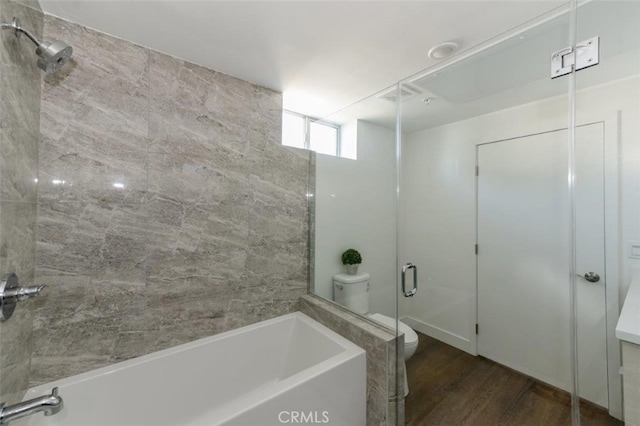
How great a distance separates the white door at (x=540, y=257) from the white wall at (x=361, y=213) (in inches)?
35.4

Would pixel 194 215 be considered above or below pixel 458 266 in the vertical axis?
above

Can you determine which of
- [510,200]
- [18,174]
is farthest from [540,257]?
[18,174]

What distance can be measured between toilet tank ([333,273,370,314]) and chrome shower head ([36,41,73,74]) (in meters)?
2.32

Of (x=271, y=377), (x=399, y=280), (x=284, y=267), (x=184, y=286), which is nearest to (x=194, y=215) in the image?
(x=184, y=286)

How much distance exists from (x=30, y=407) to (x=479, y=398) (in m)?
2.64

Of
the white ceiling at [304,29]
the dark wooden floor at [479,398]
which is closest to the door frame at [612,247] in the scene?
the dark wooden floor at [479,398]

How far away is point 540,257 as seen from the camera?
195 centimetres

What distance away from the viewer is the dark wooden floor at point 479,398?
1714 mm

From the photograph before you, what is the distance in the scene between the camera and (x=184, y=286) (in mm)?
1710

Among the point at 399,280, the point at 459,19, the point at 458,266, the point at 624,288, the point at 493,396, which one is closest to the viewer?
the point at 459,19

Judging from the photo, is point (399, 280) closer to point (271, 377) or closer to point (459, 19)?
point (271, 377)

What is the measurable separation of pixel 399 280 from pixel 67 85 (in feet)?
8.39

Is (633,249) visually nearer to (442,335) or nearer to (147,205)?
(442,335)

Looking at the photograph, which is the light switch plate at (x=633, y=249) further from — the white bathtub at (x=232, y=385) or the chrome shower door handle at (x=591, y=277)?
the white bathtub at (x=232, y=385)
